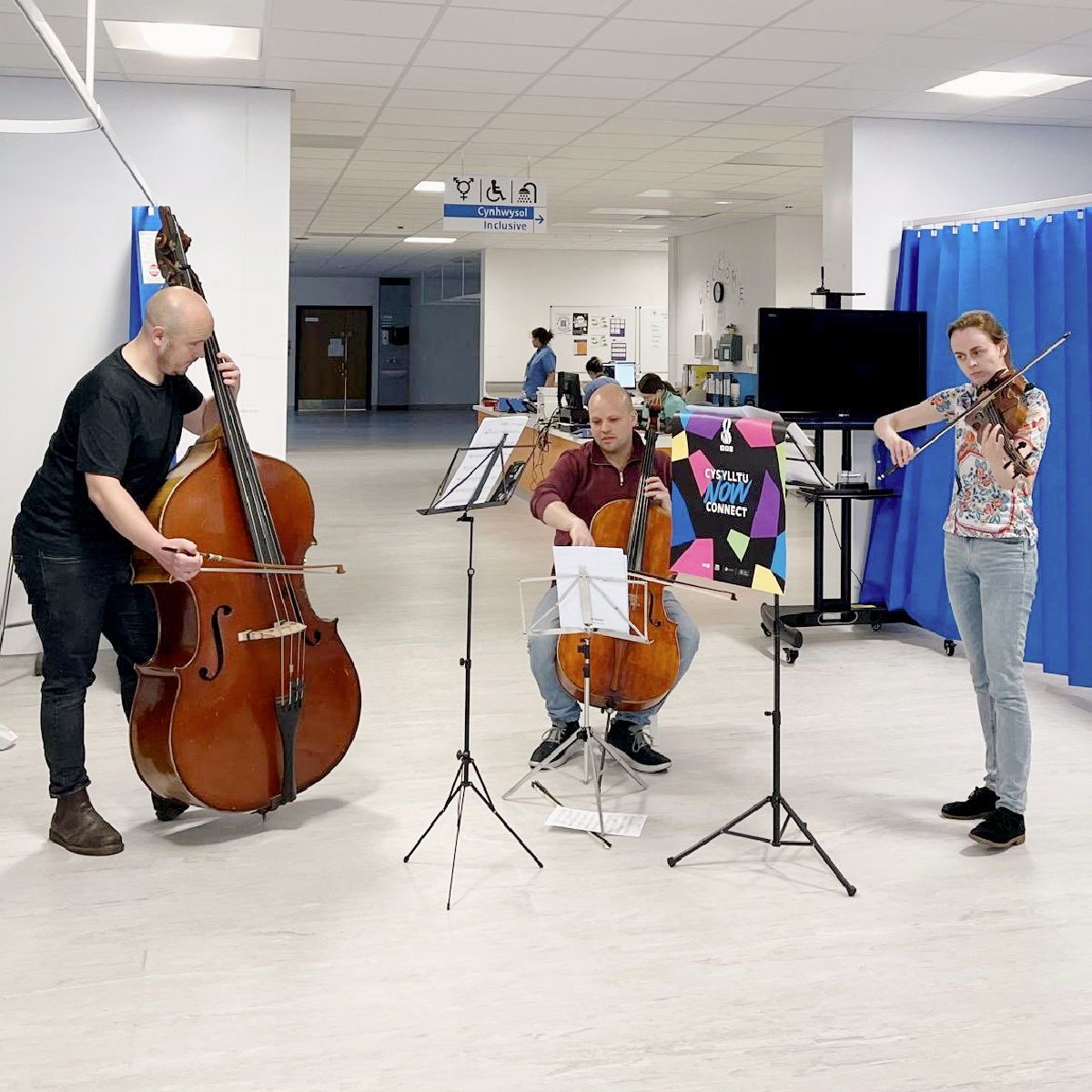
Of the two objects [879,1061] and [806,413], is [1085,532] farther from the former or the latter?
[879,1061]

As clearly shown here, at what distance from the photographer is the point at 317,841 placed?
376 cm

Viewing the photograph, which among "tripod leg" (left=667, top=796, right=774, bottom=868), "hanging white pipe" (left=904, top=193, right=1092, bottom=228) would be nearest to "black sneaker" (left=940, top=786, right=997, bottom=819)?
"tripod leg" (left=667, top=796, right=774, bottom=868)

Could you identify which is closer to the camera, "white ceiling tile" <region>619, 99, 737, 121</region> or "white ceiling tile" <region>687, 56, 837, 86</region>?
"white ceiling tile" <region>687, 56, 837, 86</region>

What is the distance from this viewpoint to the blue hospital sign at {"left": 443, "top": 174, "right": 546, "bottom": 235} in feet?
28.1

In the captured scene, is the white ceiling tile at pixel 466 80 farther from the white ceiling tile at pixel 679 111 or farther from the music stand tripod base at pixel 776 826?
the music stand tripod base at pixel 776 826

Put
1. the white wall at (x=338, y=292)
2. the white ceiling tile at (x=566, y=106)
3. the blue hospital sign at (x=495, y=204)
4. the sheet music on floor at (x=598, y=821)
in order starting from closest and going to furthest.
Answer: the sheet music on floor at (x=598, y=821) → the white ceiling tile at (x=566, y=106) → the blue hospital sign at (x=495, y=204) → the white wall at (x=338, y=292)

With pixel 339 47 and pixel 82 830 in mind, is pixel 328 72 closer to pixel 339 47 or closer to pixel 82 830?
pixel 339 47

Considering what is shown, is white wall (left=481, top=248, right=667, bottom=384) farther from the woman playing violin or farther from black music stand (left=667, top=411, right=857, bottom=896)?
black music stand (left=667, top=411, right=857, bottom=896)

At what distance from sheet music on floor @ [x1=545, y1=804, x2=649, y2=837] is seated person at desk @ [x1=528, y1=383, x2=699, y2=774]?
0.45m

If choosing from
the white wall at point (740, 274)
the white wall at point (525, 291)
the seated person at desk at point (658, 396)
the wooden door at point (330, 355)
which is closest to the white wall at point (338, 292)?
the wooden door at point (330, 355)

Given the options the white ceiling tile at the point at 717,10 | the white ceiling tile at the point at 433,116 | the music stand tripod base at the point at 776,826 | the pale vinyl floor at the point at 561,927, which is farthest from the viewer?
the white ceiling tile at the point at 433,116

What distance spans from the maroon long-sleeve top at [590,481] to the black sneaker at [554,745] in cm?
66

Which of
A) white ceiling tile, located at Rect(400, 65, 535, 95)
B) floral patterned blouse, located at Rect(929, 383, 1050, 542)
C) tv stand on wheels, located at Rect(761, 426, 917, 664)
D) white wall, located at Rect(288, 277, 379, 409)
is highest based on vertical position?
white wall, located at Rect(288, 277, 379, 409)

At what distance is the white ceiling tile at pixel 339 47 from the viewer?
212 inches
